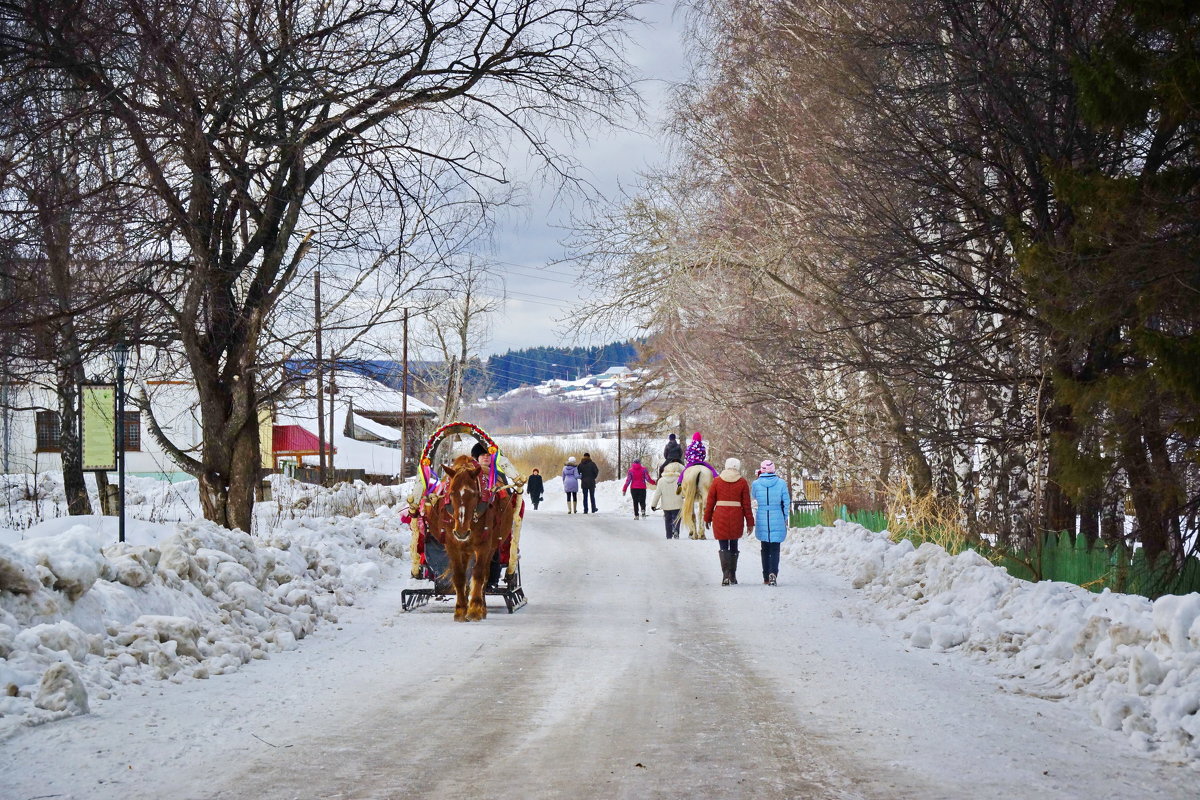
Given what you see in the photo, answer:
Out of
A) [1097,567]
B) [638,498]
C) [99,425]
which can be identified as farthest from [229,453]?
[638,498]

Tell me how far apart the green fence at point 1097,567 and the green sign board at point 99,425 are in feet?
36.4

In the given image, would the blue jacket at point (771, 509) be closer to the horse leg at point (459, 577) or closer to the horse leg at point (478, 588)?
the horse leg at point (478, 588)

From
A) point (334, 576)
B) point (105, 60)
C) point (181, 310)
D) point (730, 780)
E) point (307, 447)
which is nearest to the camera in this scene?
point (730, 780)

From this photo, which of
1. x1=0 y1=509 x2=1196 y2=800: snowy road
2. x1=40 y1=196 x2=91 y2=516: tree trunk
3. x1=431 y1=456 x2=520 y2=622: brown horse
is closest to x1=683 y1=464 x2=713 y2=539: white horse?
x1=431 y1=456 x2=520 y2=622: brown horse

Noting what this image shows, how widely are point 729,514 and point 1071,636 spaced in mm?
8373

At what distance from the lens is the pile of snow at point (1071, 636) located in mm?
7266

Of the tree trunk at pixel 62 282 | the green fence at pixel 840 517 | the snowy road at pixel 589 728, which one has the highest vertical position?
the tree trunk at pixel 62 282

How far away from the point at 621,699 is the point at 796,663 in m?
2.36

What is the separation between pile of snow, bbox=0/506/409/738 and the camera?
780 cm

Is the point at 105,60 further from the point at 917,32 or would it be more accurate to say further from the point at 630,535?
the point at 630,535

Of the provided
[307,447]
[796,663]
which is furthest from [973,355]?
[307,447]

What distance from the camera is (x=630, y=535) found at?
27.1 meters

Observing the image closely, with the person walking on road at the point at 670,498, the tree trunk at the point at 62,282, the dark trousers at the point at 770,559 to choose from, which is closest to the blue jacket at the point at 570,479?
the person walking on road at the point at 670,498

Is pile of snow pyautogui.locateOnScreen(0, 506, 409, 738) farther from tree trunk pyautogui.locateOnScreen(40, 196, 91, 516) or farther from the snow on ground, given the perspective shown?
tree trunk pyautogui.locateOnScreen(40, 196, 91, 516)
